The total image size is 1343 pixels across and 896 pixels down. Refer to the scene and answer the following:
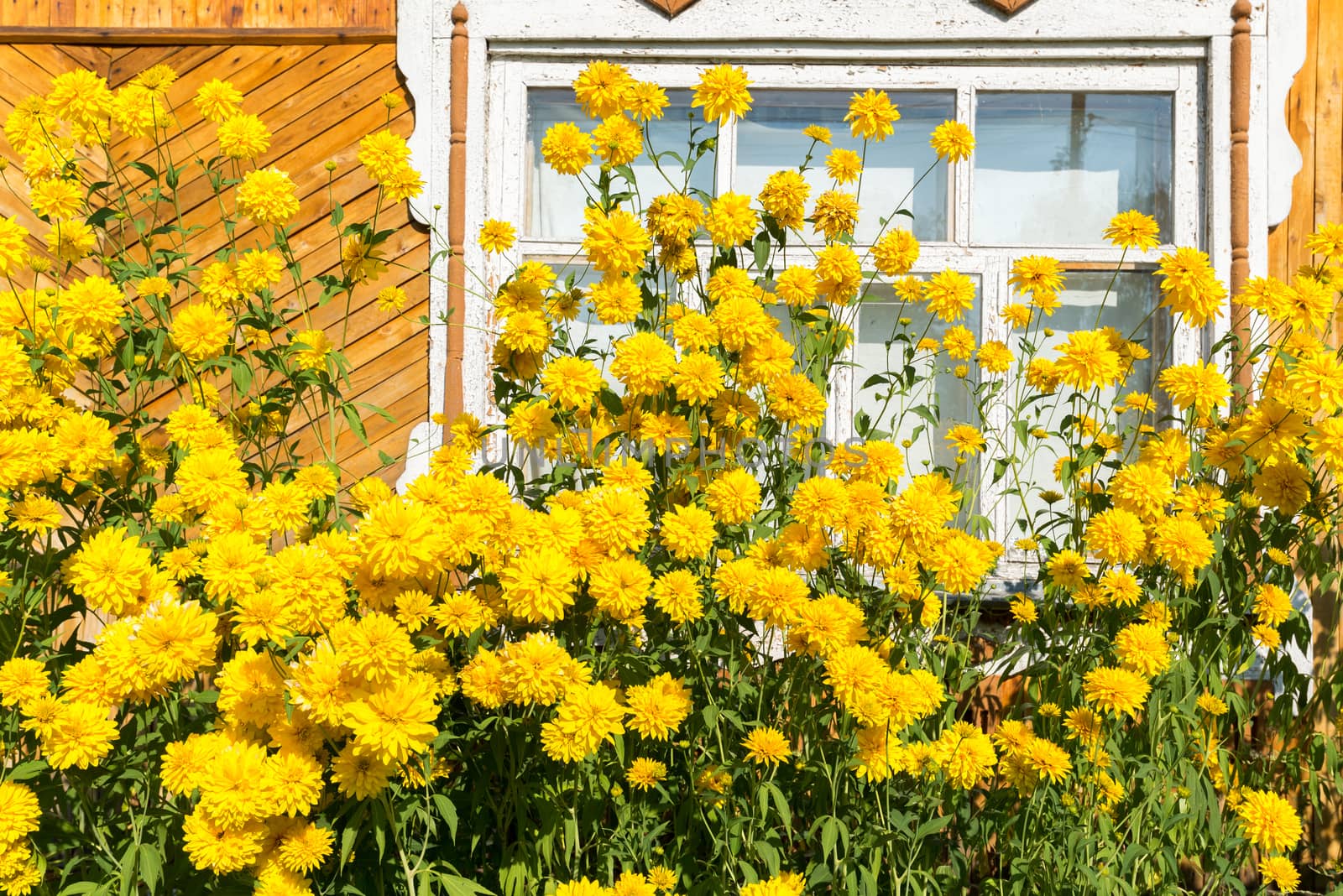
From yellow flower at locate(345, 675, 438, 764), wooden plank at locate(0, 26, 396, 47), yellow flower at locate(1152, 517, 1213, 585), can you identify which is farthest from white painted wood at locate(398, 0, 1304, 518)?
yellow flower at locate(345, 675, 438, 764)

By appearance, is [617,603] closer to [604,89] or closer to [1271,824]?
[604,89]

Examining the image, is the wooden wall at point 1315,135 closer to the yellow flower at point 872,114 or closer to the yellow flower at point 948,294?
the yellow flower at point 948,294

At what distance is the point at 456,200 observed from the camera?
3086mm

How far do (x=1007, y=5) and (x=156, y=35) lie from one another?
2613mm

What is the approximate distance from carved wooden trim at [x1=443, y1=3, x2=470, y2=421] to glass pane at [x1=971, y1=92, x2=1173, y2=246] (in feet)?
5.11

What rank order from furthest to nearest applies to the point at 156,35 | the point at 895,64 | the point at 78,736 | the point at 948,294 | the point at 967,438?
the point at 156,35
the point at 895,64
the point at 967,438
the point at 948,294
the point at 78,736

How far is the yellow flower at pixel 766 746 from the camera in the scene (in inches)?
65.3

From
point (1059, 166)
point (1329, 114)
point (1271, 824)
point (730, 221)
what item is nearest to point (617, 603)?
point (730, 221)

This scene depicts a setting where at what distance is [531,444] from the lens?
1975mm

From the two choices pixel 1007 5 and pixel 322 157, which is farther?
pixel 322 157

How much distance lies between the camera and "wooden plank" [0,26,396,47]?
3229 millimetres

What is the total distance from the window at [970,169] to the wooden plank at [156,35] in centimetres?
70

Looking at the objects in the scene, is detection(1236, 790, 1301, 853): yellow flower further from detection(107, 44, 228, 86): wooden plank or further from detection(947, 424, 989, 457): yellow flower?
detection(107, 44, 228, 86): wooden plank

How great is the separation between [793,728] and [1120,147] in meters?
2.30
